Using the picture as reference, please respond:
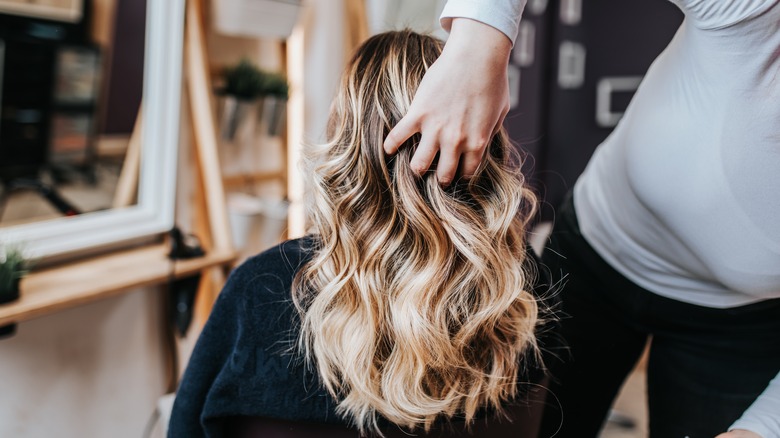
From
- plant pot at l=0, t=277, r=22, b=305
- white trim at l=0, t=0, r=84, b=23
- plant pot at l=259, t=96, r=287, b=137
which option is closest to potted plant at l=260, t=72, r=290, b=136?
plant pot at l=259, t=96, r=287, b=137

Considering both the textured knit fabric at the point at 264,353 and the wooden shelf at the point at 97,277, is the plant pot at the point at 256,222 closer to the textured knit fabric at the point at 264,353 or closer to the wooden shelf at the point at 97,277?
the wooden shelf at the point at 97,277

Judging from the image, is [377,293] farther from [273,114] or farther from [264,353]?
[273,114]

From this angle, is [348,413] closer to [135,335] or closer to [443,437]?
[443,437]

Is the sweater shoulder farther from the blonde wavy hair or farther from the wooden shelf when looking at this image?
the wooden shelf

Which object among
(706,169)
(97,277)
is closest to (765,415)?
(706,169)

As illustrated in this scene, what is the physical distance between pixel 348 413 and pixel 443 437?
132mm

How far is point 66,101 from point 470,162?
1.19 m

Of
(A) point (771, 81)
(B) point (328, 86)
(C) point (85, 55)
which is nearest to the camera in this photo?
(A) point (771, 81)

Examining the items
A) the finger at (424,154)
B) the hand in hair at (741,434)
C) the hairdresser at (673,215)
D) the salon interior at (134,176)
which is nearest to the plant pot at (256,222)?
the salon interior at (134,176)

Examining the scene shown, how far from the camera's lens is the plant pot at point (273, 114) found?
1775 mm

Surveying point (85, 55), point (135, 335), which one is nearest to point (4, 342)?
point (135, 335)

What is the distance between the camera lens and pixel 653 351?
107cm

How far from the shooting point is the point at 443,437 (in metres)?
0.77

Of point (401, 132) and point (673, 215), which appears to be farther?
point (673, 215)
